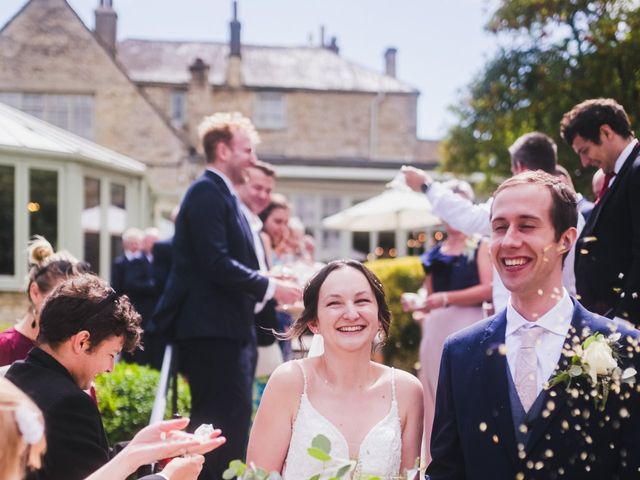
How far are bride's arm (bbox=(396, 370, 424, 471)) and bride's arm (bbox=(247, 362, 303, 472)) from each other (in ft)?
1.48

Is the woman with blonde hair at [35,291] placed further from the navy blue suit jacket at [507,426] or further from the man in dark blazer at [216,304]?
the navy blue suit jacket at [507,426]

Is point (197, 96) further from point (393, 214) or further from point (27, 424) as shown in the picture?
point (27, 424)

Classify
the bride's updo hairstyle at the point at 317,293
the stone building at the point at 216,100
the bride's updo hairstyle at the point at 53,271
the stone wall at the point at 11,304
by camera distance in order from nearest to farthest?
the bride's updo hairstyle at the point at 317,293
the bride's updo hairstyle at the point at 53,271
the stone wall at the point at 11,304
the stone building at the point at 216,100

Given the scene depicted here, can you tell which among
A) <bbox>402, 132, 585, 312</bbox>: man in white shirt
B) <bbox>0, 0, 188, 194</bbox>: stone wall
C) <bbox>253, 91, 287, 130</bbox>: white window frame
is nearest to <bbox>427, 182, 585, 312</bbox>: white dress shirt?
<bbox>402, 132, 585, 312</bbox>: man in white shirt

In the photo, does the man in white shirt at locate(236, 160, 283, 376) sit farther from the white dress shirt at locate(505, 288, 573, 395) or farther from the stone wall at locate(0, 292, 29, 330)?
the stone wall at locate(0, 292, 29, 330)

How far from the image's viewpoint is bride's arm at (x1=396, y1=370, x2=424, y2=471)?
335 centimetres

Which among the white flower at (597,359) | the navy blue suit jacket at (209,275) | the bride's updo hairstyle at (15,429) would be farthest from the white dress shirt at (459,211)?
the bride's updo hairstyle at (15,429)

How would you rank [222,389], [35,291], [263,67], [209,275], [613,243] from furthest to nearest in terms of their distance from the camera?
[263,67]
[209,275]
[222,389]
[35,291]
[613,243]

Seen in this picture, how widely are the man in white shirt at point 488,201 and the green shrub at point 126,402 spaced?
→ 236cm

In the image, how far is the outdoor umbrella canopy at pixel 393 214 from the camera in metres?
13.4

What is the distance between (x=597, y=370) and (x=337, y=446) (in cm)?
126

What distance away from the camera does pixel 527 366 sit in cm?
265

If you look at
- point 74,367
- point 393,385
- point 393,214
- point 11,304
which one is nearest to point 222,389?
point 393,385

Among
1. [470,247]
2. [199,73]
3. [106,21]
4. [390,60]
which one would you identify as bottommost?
[470,247]
